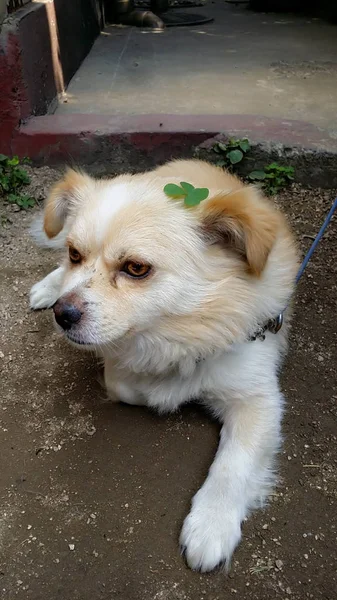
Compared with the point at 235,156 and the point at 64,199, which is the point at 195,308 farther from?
the point at 235,156

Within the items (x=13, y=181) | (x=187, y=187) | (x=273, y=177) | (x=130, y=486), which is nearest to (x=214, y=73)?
(x=273, y=177)

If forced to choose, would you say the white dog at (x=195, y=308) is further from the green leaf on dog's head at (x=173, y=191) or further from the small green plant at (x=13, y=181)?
the small green plant at (x=13, y=181)

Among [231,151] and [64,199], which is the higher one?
[64,199]

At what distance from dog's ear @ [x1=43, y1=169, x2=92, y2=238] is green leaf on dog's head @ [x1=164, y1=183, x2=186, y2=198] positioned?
487mm

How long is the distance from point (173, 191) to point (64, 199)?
0.66 meters

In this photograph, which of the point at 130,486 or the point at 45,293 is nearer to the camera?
the point at 130,486

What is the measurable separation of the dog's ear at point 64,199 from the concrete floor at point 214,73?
2899 millimetres

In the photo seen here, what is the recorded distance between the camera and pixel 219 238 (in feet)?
6.81

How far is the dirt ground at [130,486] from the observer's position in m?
1.91

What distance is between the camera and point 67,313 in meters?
1.88

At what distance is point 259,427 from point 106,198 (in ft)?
3.83

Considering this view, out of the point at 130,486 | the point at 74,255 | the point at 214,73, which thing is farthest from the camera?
the point at 214,73

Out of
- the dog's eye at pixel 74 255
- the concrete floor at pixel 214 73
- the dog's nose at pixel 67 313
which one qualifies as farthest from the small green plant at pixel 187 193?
the concrete floor at pixel 214 73

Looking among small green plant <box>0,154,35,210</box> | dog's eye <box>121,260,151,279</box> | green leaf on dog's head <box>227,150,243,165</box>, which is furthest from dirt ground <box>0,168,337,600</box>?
green leaf on dog's head <box>227,150,243,165</box>
